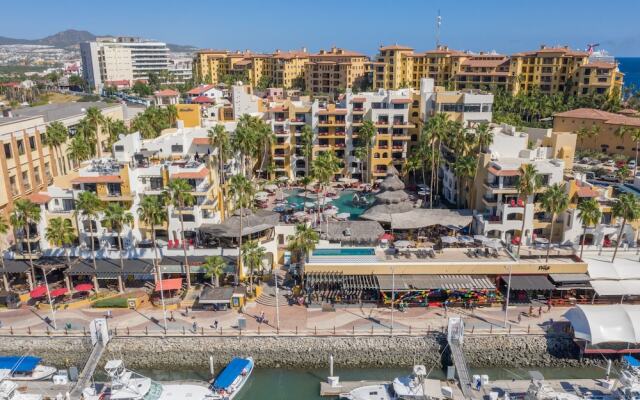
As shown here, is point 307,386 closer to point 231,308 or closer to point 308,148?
point 231,308

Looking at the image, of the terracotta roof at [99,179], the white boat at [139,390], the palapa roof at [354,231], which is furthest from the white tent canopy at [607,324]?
the terracotta roof at [99,179]

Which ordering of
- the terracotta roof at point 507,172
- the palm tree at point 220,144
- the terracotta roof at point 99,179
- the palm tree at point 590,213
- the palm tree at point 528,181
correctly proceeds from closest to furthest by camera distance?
1. the palm tree at point 590,213
2. the palm tree at point 528,181
3. the terracotta roof at point 99,179
4. the terracotta roof at point 507,172
5. the palm tree at point 220,144

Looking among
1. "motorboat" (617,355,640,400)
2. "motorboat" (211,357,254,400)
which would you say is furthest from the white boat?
"motorboat" (617,355,640,400)

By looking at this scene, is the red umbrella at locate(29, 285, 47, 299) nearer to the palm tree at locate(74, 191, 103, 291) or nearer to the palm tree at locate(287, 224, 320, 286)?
the palm tree at locate(74, 191, 103, 291)

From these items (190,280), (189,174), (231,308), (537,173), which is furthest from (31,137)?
(537,173)

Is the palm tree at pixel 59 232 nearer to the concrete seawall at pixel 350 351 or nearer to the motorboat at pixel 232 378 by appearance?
the concrete seawall at pixel 350 351
